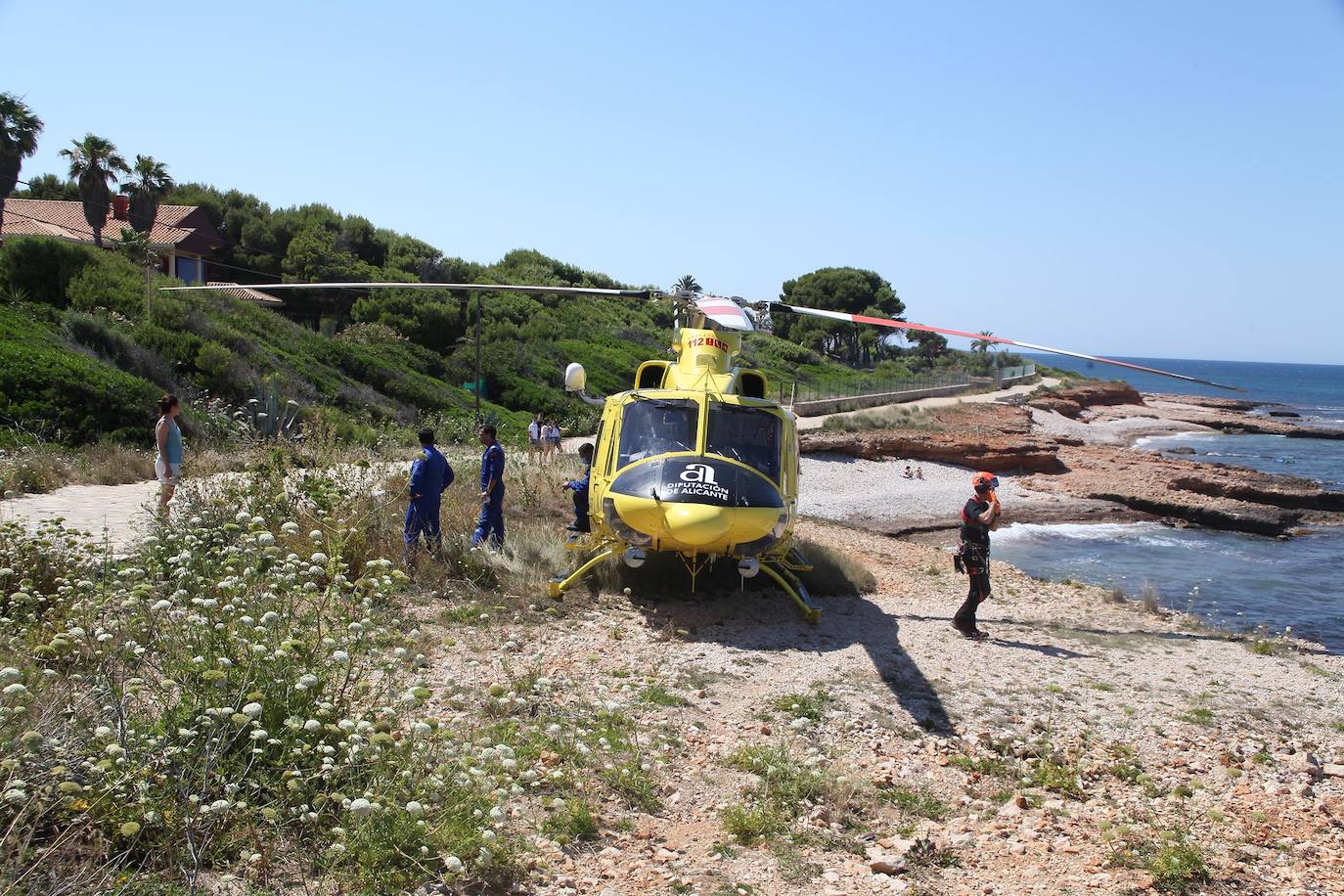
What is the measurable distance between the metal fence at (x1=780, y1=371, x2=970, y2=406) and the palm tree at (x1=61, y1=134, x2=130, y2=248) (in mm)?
27712

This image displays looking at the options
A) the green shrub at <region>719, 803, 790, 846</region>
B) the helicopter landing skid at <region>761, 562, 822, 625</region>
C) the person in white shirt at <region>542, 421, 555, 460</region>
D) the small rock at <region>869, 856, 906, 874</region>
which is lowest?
the small rock at <region>869, 856, 906, 874</region>

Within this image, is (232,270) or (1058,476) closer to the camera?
(1058,476)

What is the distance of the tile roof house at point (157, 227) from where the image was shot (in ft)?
125

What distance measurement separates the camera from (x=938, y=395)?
196ft

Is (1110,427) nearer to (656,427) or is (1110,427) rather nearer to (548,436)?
(548,436)

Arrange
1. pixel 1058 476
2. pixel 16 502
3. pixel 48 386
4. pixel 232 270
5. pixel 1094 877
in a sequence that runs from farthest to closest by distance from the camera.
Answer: pixel 232 270, pixel 1058 476, pixel 48 386, pixel 16 502, pixel 1094 877

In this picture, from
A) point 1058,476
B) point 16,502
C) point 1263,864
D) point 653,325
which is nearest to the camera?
point 1263,864

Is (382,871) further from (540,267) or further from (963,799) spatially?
(540,267)

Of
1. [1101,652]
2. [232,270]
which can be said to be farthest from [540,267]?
[1101,652]

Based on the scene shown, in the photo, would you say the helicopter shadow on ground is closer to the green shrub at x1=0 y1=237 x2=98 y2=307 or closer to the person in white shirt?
the person in white shirt

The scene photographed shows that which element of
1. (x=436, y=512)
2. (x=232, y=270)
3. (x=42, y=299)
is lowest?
(x=436, y=512)

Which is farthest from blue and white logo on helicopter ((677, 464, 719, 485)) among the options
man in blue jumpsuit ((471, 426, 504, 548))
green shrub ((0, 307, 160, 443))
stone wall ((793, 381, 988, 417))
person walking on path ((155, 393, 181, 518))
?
stone wall ((793, 381, 988, 417))

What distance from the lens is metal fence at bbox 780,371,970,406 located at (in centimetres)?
4321

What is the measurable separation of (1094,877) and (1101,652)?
211 inches
